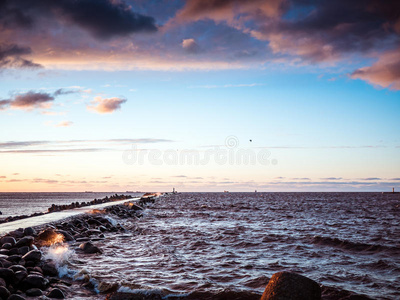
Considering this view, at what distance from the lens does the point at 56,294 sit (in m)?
7.18

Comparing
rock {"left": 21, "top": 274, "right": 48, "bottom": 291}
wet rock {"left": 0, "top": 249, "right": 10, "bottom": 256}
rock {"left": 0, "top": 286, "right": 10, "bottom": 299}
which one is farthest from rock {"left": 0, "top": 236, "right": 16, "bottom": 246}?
rock {"left": 0, "top": 286, "right": 10, "bottom": 299}

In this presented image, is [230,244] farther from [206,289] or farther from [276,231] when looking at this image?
[206,289]

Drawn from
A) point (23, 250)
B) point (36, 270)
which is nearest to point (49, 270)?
point (36, 270)

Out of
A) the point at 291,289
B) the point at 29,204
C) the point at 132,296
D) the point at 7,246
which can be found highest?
the point at 291,289

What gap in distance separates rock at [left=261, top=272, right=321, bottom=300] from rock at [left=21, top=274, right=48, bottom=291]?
5293 mm

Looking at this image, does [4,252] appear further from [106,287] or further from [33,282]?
[106,287]

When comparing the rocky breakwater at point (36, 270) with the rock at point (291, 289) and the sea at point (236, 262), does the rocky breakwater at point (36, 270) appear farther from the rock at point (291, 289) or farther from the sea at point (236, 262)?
the rock at point (291, 289)

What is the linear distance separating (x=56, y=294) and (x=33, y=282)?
35.4 inches

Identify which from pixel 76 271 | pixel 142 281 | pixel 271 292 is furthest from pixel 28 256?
pixel 271 292

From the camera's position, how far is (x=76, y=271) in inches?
366

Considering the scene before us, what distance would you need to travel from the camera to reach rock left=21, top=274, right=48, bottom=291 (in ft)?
24.8

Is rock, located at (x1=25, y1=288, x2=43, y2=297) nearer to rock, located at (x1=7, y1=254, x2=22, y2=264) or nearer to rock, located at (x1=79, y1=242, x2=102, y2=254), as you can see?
rock, located at (x1=7, y1=254, x2=22, y2=264)

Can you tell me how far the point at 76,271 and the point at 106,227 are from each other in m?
10.4

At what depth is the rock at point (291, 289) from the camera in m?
6.26
